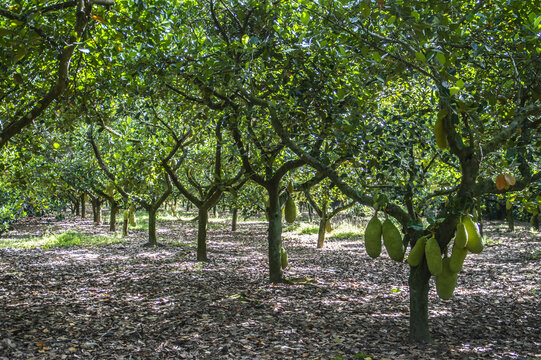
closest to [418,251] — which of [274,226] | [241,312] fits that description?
[241,312]

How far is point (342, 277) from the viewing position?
8133 millimetres

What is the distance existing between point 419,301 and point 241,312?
219cm

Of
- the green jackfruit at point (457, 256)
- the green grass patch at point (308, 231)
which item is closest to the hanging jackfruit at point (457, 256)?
the green jackfruit at point (457, 256)

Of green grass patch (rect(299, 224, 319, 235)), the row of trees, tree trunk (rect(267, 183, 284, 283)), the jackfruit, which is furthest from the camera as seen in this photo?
green grass patch (rect(299, 224, 319, 235))

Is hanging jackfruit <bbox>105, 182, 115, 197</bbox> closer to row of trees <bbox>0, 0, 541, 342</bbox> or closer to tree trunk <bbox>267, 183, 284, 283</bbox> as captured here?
row of trees <bbox>0, 0, 541, 342</bbox>

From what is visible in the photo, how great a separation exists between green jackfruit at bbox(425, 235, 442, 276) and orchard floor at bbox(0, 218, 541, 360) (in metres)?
1.05

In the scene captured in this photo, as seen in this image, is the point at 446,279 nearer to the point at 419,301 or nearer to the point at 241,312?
the point at 419,301

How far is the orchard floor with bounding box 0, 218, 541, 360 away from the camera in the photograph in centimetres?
379

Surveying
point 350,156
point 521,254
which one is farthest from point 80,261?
point 521,254

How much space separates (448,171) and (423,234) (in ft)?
23.5

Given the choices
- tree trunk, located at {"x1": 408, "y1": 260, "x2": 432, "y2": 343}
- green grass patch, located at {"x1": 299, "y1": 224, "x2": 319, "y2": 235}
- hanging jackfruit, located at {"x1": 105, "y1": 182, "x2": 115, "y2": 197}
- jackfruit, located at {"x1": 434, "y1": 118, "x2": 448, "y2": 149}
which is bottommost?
green grass patch, located at {"x1": 299, "y1": 224, "x2": 319, "y2": 235}

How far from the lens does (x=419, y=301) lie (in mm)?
3701

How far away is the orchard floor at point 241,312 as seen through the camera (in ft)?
12.4

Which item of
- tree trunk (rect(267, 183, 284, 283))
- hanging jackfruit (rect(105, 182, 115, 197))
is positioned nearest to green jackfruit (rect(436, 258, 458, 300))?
tree trunk (rect(267, 183, 284, 283))
